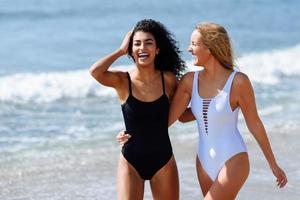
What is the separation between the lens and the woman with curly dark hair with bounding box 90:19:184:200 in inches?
201

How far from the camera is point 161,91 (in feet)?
17.0

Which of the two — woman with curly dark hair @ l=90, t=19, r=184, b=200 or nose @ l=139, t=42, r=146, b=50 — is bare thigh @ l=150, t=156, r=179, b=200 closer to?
woman with curly dark hair @ l=90, t=19, r=184, b=200

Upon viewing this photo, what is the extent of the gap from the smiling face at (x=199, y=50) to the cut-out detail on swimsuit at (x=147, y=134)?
15.3 inches

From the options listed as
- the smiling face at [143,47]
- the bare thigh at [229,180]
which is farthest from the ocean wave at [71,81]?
the bare thigh at [229,180]

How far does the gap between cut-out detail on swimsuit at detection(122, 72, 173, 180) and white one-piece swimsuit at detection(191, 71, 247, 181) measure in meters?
0.29

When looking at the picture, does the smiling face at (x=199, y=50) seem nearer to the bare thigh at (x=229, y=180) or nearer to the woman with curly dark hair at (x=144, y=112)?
the woman with curly dark hair at (x=144, y=112)

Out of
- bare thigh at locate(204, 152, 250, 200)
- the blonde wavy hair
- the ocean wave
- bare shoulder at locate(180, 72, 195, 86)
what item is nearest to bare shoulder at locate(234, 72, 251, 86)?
the blonde wavy hair

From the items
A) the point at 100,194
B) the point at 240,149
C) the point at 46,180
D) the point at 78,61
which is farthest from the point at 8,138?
the point at 78,61

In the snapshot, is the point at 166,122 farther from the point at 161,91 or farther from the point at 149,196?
the point at 149,196

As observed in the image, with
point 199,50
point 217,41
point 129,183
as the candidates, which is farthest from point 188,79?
point 129,183

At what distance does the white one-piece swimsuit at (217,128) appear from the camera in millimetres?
4840

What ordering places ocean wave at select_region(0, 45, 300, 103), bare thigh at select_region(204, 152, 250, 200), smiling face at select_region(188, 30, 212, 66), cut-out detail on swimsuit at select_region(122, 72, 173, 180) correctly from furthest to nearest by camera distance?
ocean wave at select_region(0, 45, 300, 103) < cut-out detail on swimsuit at select_region(122, 72, 173, 180) < smiling face at select_region(188, 30, 212, 66) < bare thigh at select_region(204, 152, 250, 200)

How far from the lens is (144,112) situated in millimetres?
5098

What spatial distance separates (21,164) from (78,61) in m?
9.32
